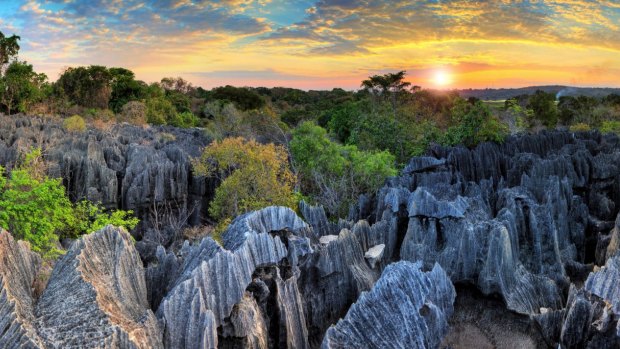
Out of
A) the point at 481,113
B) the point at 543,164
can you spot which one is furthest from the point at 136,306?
the point at 481,113

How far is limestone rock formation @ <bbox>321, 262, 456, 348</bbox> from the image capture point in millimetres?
8919

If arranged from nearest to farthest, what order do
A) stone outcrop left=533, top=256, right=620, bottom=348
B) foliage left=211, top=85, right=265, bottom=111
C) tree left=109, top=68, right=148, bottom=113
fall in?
stone outcrop left=533, top=256, right=620, bottom=348 → tree left=109, top=68, right=148, bottom=113 → foliage left=211, top=85, right=265, bottom=111

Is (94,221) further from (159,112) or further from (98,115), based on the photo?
(159,112)

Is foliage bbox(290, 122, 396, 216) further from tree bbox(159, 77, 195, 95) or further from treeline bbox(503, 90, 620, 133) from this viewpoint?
tree bbox(159, 77, 195, 95)

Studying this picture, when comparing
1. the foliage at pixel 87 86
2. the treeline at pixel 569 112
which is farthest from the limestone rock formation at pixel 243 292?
the foliage at pixel 87 86

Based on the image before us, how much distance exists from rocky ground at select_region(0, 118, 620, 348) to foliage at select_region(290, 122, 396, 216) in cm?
232

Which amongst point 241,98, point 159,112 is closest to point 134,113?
point 159,112

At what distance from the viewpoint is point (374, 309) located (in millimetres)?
9328

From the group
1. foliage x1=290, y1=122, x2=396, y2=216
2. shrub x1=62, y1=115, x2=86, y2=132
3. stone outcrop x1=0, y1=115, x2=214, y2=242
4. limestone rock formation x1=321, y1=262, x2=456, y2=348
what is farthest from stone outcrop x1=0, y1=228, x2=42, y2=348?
shrub x1=62, y1=115, x2=86, y2=132

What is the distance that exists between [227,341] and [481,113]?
88.7 ft

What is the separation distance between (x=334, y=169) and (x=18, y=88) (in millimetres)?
49179

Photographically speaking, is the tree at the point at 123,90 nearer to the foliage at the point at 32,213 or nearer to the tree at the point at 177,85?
the tree at the point at 177,85

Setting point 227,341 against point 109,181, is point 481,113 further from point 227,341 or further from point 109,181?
point 227,341

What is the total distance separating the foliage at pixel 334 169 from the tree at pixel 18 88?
44.0 meters
